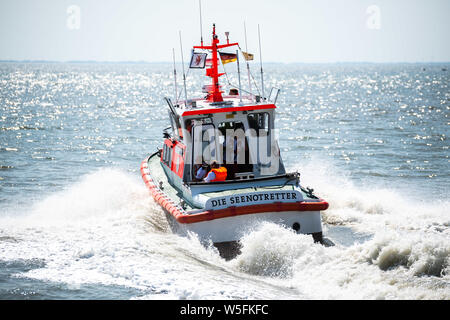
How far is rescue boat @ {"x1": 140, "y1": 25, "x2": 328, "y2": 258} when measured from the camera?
10.2 m

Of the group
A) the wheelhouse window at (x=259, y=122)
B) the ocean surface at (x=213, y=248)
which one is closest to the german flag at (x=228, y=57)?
the wheelhouse window at (x=259, y=122)

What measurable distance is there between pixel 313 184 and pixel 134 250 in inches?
312

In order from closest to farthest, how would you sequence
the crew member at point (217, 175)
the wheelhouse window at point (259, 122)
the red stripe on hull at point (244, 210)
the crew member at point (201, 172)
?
the red stripe on hull at point (244, 210) < the crew member at point (217, 175) < the crew member at point (201, 172) < the wheelhouse window at point (259, 122)

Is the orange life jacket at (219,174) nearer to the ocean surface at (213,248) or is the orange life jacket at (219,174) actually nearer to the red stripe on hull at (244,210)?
the red stripe on hull at (244,210)

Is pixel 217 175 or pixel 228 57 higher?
pixel 228 57

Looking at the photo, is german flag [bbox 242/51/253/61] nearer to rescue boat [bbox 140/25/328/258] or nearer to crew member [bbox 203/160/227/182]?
rescue boat [bbox 140/25/328/258]

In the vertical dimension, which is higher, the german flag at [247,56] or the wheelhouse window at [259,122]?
the german flag at [247,56]

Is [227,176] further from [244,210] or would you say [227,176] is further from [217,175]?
[244,210]

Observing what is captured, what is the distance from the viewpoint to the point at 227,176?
12047 millimetres

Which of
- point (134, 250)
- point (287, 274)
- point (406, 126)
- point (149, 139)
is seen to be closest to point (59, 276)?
point (134, 250)

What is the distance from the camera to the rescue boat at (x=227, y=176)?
402 inches

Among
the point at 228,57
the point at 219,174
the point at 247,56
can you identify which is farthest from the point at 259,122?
the point at 228,57

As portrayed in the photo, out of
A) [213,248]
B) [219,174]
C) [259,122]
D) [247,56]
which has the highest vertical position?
[247,56]
